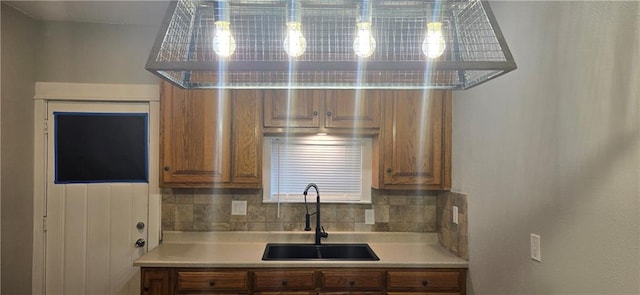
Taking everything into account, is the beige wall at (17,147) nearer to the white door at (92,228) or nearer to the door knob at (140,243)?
the white door at (92,228)

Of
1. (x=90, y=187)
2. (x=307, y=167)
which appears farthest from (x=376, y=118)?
(x=90, y=187)

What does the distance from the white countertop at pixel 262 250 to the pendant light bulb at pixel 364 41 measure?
1469 mm

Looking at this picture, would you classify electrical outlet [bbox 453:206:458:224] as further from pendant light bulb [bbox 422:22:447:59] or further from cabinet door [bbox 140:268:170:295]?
cabinet door [bbox 140:268:170:295]

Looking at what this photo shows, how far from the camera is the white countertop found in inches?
84.7

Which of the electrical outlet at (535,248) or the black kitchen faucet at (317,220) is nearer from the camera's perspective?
the electrical outlet at (535,248)

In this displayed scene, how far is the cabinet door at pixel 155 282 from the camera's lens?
2.12 meters

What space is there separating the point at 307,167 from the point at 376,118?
2.26ft

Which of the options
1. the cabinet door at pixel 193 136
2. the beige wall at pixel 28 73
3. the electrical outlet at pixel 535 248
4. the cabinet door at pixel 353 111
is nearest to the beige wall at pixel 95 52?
the beige wall at pixel 28 73

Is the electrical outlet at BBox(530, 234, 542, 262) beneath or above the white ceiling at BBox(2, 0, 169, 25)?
beneath

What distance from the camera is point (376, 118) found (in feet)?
8.09

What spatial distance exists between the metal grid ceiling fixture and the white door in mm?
1773

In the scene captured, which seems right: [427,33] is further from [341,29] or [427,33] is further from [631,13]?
[631,13]

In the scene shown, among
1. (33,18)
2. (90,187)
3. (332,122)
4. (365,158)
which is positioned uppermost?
(33,18)

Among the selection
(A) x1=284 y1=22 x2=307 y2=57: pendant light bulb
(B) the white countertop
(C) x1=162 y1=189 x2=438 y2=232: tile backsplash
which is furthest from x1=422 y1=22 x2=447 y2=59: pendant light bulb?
(C) x1=162 y1=189 x2=438 y2=232: tile backsplash
